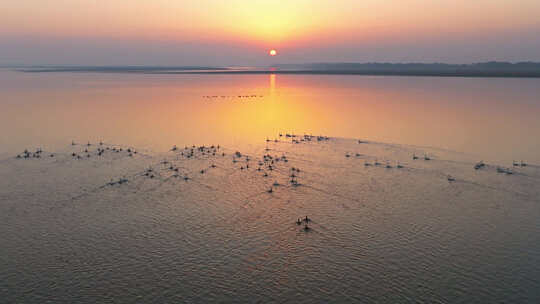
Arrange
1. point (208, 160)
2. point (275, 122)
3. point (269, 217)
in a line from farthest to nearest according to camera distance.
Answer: point (275, 122) → point (208, 160) → point (269, 217)

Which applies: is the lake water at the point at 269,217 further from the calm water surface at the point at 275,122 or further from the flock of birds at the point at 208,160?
the calm water surface at the point at 275,122

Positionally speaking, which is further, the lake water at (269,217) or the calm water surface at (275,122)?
the calm water surface at (275,122)

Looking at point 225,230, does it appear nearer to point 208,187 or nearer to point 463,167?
point 208,187

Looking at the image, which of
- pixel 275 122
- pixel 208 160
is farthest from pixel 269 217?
pixel 275 122

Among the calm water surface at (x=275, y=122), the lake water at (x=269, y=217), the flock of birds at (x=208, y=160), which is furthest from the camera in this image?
the calm water surface at (x=275, y=122)

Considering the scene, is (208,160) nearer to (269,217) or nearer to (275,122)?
(269,217)

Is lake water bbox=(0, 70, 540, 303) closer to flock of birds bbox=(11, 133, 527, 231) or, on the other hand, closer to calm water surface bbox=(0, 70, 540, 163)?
flock of birds bbox=(11, 133, 527, 231)

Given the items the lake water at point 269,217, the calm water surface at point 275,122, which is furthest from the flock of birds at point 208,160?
the calm water surface at point 275,122

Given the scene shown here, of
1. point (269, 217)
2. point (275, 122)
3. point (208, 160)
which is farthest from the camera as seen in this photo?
point (275, 122)

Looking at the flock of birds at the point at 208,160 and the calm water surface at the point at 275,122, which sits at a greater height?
the calm water surface at the point at 275,122
